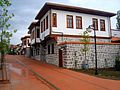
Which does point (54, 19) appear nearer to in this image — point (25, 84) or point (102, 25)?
point (102, 25)

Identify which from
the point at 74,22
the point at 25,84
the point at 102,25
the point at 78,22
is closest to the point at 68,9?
the point at 74,22

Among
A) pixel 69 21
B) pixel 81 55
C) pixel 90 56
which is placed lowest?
pixel 90 56

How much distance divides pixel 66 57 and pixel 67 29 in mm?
5187

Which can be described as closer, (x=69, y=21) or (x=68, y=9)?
(x=68, y=9)

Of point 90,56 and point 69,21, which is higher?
point 69,21

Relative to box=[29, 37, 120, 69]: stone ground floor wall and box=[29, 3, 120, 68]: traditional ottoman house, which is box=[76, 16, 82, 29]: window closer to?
box=[29, 3, 120, 68]: traditional ottoman house

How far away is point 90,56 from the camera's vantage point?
23.7 metres

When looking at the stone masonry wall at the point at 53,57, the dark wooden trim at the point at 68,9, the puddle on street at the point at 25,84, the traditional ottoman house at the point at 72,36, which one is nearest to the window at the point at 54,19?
the traditional ottoman house at the point at 72,36

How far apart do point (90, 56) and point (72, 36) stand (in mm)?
4390

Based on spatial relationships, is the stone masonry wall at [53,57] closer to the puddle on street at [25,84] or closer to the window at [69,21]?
the window at [69,21]

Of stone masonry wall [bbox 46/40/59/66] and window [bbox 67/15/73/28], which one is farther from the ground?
window [bbox 67/15/73/28]

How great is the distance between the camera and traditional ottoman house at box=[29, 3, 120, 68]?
2312cm

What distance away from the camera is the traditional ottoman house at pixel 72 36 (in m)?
23.1

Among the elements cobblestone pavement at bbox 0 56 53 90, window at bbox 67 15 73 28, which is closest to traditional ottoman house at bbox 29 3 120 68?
window at bbox 67 15 73 28
